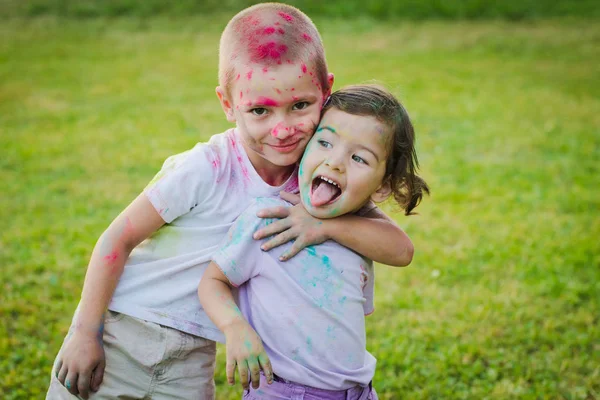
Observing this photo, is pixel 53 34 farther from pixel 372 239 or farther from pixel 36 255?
pixel 372 239

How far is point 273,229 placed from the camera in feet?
7.13

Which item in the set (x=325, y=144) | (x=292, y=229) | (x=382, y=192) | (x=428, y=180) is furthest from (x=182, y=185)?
(x=428, y=180)

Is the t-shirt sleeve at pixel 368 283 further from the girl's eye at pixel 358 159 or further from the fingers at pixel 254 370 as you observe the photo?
the fingers at pixel 254 370

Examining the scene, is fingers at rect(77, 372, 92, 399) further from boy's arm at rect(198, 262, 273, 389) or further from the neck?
the neck

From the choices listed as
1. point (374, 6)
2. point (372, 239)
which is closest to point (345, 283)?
point (372, 239)

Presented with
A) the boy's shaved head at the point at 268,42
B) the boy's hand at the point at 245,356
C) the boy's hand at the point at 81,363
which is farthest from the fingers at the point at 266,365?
the boy's shaved head at the point at 268,42

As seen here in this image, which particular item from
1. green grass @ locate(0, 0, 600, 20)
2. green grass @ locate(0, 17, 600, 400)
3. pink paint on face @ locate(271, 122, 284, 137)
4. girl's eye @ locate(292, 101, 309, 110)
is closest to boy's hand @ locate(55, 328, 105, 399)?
pink paint on face @ locate(271, 122, 284, 137)

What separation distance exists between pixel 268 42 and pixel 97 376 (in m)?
1.32

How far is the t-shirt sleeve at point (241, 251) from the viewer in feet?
6.95

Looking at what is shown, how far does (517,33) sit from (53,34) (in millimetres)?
9344

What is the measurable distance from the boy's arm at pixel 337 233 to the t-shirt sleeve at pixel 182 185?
232 mm

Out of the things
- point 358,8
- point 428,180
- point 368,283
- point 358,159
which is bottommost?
point 358,8

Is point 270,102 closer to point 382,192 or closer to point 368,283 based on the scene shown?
point 382,192

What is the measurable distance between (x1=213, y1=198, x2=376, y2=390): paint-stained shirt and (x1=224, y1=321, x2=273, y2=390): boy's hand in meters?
0.14
